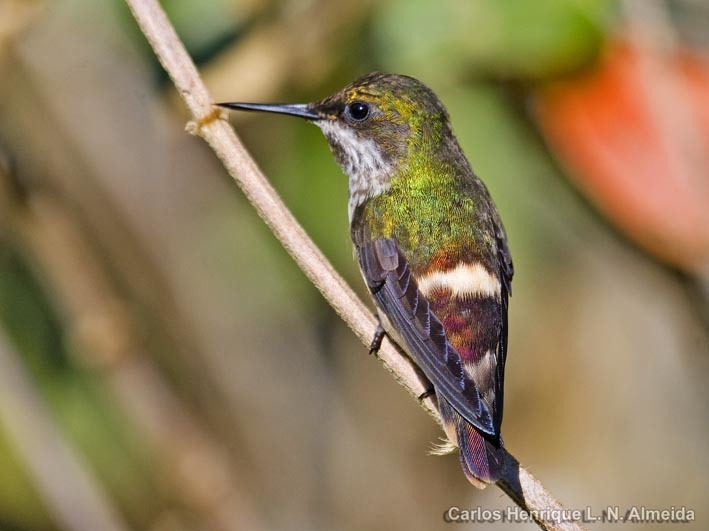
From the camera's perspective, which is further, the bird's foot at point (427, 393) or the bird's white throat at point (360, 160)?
the bird's white throat at point (360, 160)

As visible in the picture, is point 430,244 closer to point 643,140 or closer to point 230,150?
point 230,150

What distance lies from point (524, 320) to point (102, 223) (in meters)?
1.58

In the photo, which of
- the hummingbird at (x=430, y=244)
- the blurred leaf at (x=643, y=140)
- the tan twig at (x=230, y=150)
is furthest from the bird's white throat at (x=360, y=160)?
the tan twig at (x=230, y=150)

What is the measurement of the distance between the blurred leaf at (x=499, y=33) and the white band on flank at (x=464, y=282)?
25.9 inches

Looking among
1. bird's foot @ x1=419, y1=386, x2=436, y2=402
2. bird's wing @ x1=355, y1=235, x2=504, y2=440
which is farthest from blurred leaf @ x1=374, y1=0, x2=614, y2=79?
bird's foot @ x1=419, y1=386, x2=436, y2=402

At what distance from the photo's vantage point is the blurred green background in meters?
2.94

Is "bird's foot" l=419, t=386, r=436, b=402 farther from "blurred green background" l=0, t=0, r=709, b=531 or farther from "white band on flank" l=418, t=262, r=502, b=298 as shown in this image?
"blurred green background" l=0, t=0, r=709, b=531

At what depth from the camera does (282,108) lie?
8.52 ft

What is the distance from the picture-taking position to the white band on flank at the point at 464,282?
8.41ft

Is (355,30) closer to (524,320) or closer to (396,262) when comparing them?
(396,262)

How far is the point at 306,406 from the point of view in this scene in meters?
4.08

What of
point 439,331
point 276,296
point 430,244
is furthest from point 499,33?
point 276,296

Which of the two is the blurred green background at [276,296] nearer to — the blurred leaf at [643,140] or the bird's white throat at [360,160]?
the blurred leaf at [643,140]

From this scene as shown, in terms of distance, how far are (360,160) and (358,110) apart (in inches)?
6.0
